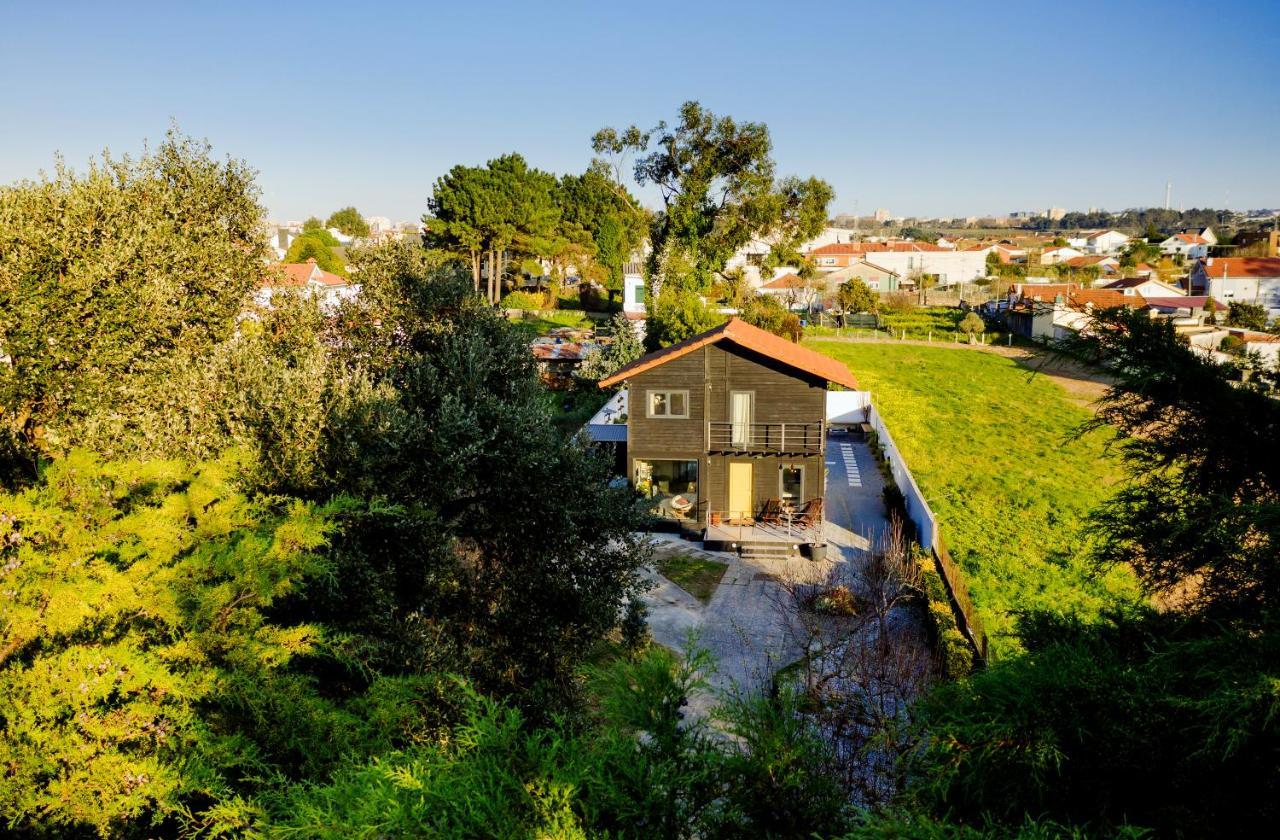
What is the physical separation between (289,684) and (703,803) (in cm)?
478

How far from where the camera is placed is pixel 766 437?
23.9 m

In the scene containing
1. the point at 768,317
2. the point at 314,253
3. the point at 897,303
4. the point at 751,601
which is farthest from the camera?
the point at 314,253

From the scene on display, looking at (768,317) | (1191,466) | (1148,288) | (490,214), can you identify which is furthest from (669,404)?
(1148,288)

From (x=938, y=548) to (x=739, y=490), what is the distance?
22.6 feet

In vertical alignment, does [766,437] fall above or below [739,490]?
above

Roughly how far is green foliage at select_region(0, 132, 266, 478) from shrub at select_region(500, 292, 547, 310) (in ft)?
181

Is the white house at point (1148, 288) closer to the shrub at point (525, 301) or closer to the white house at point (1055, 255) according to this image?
the white house at point (1055, 255)

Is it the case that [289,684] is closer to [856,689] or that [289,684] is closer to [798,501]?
[856,689]

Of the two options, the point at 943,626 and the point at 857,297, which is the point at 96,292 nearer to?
the point at 943,626

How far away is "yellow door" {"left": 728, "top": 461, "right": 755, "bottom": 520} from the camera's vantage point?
24172 mm

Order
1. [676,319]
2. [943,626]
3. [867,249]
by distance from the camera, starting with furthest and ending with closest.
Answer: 1. [867,249]
2. [676,319]
3. [943,626]

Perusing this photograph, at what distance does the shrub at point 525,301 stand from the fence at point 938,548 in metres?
46.0

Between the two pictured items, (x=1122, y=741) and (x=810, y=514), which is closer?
(x=1122, y=741)

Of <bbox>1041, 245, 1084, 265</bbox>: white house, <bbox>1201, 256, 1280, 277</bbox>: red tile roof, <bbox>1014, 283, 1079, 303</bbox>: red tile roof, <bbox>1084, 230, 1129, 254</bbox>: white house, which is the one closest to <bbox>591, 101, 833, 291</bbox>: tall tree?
<bbox>1014, 283, 1079, 303</bbox>: red tile roof
